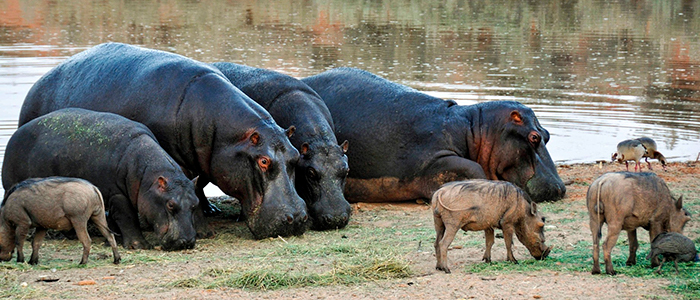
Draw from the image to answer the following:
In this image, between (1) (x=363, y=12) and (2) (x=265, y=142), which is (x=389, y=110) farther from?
(1) (x=363, y=12)

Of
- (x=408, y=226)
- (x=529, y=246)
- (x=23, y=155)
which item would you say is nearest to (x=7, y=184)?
(x=23, y=155)

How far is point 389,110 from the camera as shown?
10.8 metres

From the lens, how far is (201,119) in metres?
8.98

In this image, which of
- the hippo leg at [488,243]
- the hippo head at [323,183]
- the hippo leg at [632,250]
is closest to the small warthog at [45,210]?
the hippo head at [323,183]

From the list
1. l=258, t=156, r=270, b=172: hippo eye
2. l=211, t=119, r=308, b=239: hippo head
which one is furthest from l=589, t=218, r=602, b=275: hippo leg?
l=258, t=156, r=270, b=172: hippo eye

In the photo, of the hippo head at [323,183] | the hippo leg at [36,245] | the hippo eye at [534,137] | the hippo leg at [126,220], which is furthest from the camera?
the hippo eye at [534,137]

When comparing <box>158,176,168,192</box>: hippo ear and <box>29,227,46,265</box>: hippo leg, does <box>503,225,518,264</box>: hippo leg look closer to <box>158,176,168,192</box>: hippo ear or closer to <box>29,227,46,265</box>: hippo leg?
<box>158,176,168,192</box>: hippo ear

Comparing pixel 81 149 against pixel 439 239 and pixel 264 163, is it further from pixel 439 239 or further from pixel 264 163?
pixel 439 239

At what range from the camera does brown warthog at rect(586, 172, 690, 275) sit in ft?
21.0

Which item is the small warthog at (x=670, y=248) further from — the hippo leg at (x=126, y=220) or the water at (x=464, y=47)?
the water at (x=464, y=47)

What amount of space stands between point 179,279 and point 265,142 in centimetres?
227

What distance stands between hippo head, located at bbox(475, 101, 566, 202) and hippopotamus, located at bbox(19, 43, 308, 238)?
110 inches

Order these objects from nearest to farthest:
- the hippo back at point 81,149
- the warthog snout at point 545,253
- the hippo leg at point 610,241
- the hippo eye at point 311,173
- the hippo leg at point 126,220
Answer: the hippo leg at point 610,241 < the warthog snout at point 545,253 < the hippo leg at point 126,220 < the hippo back at point 81,149 < the hippo eye at point 311,173

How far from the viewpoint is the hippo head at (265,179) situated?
329 inches
